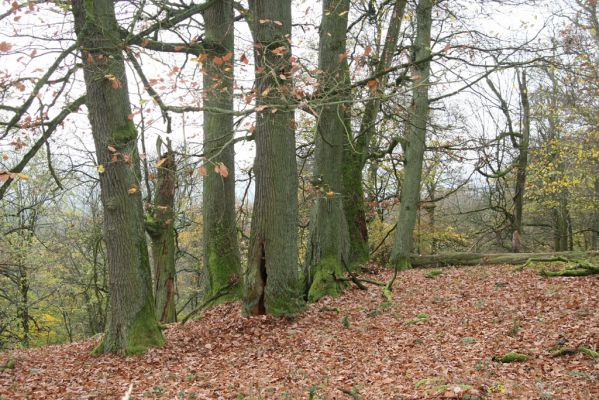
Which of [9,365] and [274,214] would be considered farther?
[274,214]

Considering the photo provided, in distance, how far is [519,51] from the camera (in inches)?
318

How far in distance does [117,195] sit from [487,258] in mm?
10401

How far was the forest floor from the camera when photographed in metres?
5.57

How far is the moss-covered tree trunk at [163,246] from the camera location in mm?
10898

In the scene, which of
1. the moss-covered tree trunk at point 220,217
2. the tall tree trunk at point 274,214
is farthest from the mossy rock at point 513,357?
the moss-covered tree trunk at point 220,217

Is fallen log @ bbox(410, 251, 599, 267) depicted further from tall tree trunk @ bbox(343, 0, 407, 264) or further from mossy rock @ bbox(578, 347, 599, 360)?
mossy rock @ bbox(578, 347, 599, 360)

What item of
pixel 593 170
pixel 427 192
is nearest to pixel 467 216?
pixel 427 192

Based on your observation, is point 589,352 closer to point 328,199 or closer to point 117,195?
point 328,199

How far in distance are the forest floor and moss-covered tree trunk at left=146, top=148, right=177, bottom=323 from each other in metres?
2.02

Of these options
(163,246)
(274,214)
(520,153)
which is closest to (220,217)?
(163,246)

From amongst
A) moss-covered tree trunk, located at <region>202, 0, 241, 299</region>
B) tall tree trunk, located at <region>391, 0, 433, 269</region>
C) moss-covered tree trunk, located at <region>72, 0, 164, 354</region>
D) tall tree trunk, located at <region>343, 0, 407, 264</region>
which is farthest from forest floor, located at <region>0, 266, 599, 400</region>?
tall tree trunk, located at <region>391, 0, 433, 269</region>

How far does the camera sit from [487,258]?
1402 centimetres

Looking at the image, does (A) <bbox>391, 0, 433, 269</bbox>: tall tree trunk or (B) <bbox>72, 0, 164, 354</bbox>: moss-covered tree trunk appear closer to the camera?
(B) <bbox>72, 0, 164, 354</bbox>: moss-covered tree trunk

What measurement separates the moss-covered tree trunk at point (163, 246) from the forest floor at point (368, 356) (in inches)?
79.6
